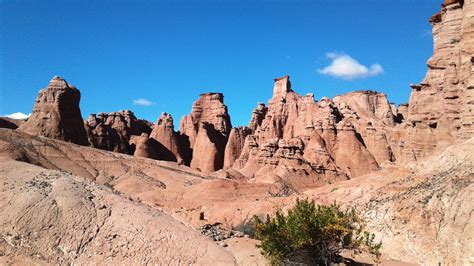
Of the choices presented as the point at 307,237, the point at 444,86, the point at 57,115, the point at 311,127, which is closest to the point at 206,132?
the point at 311,127

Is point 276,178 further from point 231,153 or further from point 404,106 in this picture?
point 404,106

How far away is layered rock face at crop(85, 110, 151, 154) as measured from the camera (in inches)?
3447

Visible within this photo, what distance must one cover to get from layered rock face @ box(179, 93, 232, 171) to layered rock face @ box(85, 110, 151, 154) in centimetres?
1137

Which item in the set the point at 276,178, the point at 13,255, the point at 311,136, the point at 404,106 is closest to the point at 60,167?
the point at 276,178

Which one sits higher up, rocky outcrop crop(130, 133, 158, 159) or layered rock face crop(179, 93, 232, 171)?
layered rock face crop(179, 93, 232, 171)

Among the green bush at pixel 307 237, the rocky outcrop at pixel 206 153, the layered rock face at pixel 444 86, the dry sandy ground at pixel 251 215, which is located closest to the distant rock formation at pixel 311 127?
the layered rock face at pixel 444 86

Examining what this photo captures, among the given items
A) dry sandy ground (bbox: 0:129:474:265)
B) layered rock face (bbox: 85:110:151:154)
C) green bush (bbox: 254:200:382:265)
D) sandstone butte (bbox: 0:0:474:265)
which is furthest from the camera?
layered rock face (bbox: 85:110:151:154)

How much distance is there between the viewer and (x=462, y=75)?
34.3 m

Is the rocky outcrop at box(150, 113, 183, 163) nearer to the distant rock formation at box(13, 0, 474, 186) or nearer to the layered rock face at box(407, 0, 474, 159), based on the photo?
the distant rock formation at box(13, 0, 474, 186)

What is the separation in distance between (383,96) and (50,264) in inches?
3307

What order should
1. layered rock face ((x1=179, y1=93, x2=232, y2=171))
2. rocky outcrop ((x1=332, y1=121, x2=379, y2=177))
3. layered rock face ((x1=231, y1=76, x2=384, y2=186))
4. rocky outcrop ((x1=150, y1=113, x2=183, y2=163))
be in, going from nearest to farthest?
1. layered rock face ((x1=231, y1=76, x2=384, y2=186))
2. rocky outcrop ((x1=332, y1=121, x2=379, y2=177))
3. layered rock face ((x1=179, y1=93, x2=232, y2=171))
4. rocky outcrop ((x1=150, y1=113, x2=183, y2=163))

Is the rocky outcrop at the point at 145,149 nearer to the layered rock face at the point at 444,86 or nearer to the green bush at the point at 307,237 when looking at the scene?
the layered rock face at the point at 444,86

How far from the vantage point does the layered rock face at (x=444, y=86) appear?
33.3m

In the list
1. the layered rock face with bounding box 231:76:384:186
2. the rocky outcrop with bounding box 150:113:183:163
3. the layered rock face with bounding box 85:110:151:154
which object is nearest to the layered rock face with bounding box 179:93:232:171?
the rocky outcrop with bounding box 150:113:183:163
